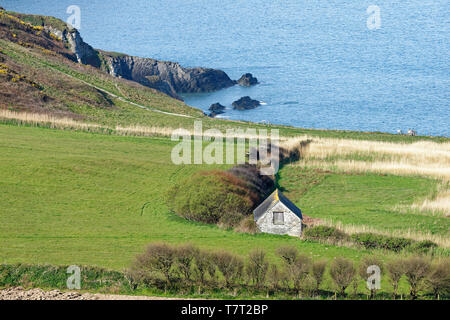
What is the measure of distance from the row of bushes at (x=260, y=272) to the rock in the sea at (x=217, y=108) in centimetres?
8911

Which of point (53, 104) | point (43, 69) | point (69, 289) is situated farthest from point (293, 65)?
point (69, 289)

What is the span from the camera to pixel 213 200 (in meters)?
42.0

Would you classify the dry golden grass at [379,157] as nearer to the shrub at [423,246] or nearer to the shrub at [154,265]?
the shrub at [423,246]

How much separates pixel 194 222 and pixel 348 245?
1055cm

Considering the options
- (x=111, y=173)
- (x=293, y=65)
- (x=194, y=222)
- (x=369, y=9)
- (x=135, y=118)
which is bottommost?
(x=194, y=222)

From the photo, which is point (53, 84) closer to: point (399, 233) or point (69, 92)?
point (69, 92)

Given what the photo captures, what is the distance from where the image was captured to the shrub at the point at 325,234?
37653 mm

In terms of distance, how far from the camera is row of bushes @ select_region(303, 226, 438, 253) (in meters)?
36.2

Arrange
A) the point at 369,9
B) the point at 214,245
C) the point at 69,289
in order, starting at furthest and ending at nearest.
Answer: the point at 369,9
the point at 214,245
the point at 69,289

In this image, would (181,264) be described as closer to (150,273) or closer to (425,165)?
(150,273)

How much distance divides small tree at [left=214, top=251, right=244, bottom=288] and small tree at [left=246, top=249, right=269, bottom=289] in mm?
448

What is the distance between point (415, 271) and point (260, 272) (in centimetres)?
723

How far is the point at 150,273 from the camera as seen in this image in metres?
29.8

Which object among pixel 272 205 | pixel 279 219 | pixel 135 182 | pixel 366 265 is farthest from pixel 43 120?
pixel 366 265
